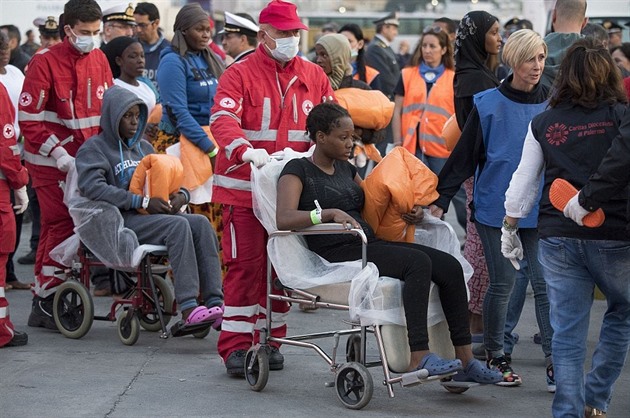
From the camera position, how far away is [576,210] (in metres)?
5.27

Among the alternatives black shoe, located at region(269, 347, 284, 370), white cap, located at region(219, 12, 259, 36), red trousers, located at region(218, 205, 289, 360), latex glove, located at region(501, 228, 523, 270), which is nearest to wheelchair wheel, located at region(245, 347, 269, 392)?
red trousers, located at region(218, 205, 289, 360)

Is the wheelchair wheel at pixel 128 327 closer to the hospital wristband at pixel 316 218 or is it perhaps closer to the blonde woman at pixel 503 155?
the hospital wristband at pixel 316 218

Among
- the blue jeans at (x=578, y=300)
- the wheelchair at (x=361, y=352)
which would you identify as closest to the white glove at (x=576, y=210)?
the blue jeans at (x=578, y=300)

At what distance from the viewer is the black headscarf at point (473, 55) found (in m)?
7.30

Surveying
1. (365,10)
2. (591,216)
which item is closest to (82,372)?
(591,216)

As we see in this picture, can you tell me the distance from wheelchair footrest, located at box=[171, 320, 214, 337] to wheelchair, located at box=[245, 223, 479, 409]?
0.90 m

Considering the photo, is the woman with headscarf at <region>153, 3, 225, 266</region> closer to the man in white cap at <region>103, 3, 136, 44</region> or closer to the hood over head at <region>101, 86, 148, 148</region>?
the hood over head at <region>101, 86, 148, 148</region>

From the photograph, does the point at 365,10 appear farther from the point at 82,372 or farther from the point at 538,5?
the point at 82,372

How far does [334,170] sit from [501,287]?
3.77ft

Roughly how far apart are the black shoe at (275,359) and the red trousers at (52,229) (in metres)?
1.95

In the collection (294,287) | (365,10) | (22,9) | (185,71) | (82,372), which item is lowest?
(82,372)

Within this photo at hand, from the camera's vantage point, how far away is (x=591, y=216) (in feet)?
17.3

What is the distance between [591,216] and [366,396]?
4.98 feet

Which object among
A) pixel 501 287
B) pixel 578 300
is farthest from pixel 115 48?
pixel 578 300
